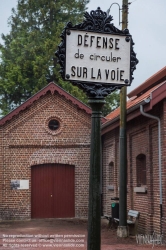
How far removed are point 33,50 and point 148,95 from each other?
24006 mm

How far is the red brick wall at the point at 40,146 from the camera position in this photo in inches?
870

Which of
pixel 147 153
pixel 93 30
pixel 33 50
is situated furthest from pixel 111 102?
pixel 93 30

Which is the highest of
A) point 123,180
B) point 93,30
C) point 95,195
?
point 93,30

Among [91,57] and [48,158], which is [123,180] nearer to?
Answer: [48,158]

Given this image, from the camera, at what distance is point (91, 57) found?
4934 mm

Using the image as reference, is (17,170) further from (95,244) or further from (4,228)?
(95,244)

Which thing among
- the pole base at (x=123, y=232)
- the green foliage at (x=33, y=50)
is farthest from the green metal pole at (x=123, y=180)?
the green foliage at (x=33, y=50)

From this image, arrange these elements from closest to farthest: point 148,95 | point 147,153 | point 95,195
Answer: point 95,195 → point 148,95 → point 147,153

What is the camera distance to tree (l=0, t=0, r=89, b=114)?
122 ft

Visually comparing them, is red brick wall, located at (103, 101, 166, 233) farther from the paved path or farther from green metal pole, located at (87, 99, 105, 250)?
green metal pole, located at (87, 99, 105, 250)

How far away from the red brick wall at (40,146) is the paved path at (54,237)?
1.45m

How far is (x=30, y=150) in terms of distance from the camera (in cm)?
2241

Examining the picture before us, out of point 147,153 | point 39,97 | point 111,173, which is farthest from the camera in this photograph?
point 39,97

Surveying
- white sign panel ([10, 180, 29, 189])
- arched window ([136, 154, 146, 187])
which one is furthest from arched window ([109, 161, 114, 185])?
arched window ([136, 154, 146, 187])
